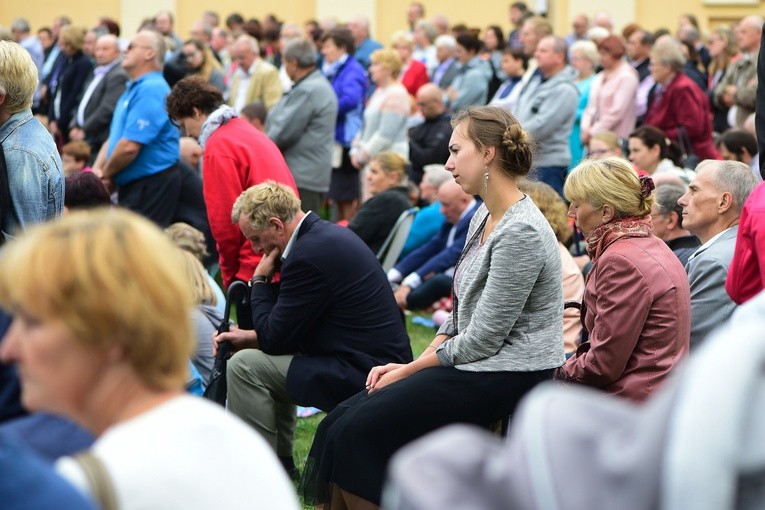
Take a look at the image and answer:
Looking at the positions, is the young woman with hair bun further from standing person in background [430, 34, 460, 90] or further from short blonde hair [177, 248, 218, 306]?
standing person in background [430, 34, 460, 90]

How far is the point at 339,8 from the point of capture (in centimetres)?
1952

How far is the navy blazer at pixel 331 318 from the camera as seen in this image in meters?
4.73

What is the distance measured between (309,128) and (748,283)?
561cm

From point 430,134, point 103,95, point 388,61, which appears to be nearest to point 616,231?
point 430,134

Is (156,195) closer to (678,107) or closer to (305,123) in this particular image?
(305,123)

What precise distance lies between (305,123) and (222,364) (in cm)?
395

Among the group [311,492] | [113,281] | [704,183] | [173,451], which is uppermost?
[113,281]

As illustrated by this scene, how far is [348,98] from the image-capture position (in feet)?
35.6

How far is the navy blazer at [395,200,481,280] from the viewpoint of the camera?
7766 millimetres

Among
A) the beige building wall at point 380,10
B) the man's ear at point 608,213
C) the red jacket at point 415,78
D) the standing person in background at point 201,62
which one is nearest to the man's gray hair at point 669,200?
the man's ear at point 608,213

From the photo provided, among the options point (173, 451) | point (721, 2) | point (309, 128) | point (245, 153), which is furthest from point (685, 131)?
point (721, 2)

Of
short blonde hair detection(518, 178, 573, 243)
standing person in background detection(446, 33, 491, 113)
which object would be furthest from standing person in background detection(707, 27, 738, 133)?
short blonde hair detection(518, 178, 573, 243)

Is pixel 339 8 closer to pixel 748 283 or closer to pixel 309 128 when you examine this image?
pixel 309 128

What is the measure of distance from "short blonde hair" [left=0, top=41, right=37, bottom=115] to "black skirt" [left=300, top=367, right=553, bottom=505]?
1.71 meters
